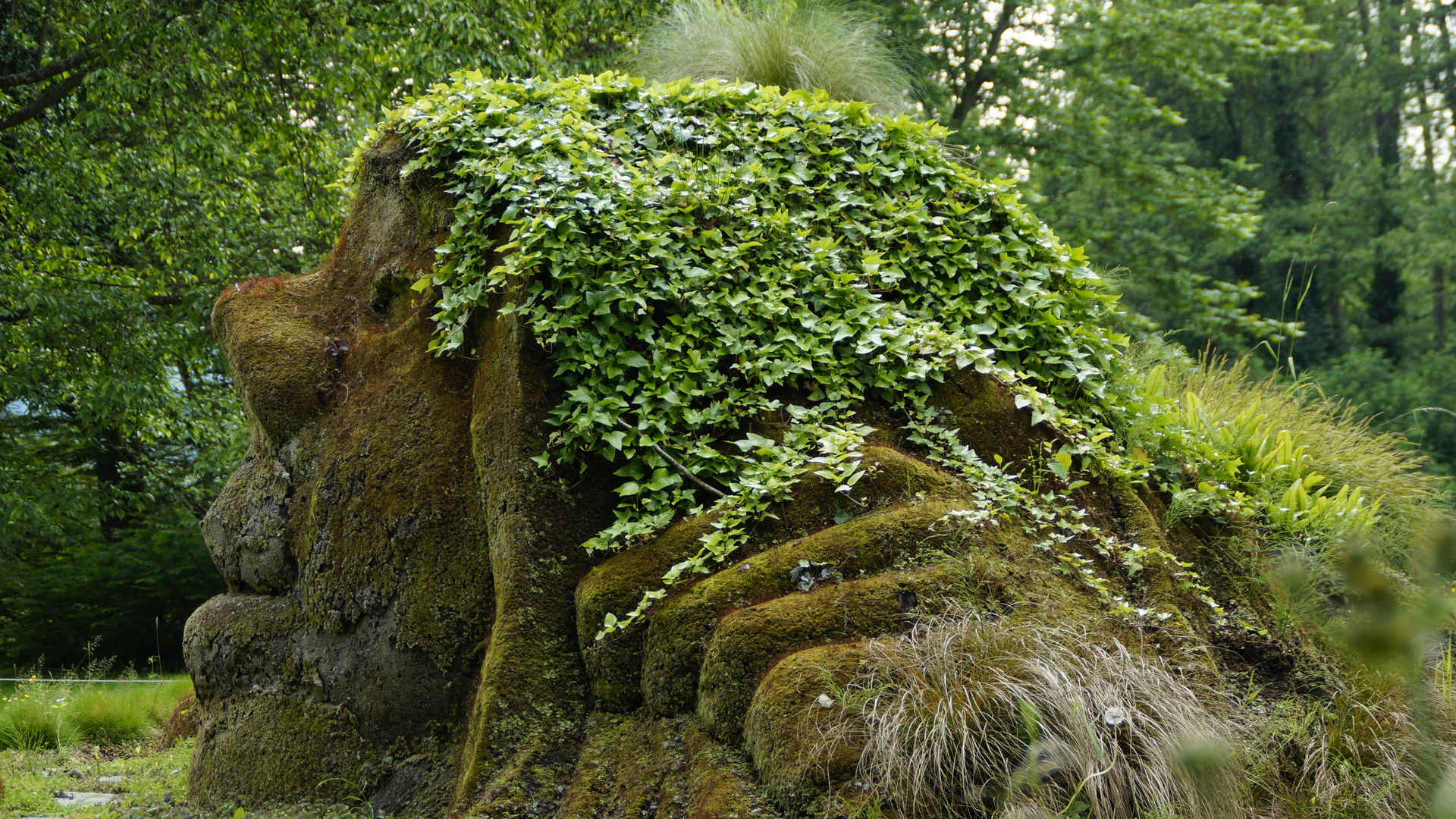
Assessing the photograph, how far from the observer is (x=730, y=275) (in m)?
4.30

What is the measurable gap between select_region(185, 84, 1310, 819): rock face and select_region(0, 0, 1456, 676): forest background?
7.94ft

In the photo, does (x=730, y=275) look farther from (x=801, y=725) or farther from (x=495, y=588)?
(x=801, y=725)

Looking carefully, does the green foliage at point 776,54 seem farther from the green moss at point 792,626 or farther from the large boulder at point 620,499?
the green moss at point 792,626

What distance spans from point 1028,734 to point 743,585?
109 centimetres

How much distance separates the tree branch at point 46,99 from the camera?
9953mm

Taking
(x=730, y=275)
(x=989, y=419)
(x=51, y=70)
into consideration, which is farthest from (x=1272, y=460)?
(x=51, y=70)

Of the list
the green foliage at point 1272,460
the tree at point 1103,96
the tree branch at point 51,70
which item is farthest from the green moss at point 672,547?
the tree at point 1103,96

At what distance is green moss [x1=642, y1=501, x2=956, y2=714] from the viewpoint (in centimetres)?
341

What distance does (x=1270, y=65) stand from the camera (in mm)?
23578

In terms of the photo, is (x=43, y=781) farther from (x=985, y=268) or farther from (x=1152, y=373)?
(x=1152, y=373)

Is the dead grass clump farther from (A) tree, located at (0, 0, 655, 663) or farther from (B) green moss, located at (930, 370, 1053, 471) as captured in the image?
(A) tree, located at (0, 0, 655, 663)

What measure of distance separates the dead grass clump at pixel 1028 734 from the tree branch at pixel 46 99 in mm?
10557

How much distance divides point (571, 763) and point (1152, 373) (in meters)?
3.47

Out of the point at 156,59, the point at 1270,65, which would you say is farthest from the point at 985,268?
the point at 1270,65
